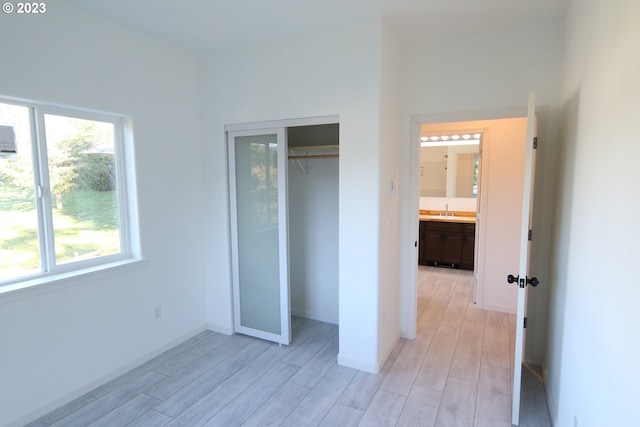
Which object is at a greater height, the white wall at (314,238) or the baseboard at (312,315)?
the white wall at (314,238)

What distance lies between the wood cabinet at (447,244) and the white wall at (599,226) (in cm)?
340

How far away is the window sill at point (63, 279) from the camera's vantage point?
7.29ft

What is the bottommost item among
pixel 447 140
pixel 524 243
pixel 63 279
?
pixel 63 279

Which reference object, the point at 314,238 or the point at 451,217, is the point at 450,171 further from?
the point at 314,238

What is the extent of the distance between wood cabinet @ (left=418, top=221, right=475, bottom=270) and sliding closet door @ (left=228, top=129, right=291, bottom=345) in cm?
351

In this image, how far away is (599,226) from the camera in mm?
1525

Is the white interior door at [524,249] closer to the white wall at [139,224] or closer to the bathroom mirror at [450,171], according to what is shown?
the white wall at [139,224]

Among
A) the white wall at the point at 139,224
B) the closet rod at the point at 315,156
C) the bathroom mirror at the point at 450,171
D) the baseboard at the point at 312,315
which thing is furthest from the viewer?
the bathroom mirror at the point at 450,171

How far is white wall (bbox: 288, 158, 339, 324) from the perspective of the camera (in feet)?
12.3

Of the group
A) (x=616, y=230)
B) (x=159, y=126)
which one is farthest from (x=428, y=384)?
(x=159, y=126)

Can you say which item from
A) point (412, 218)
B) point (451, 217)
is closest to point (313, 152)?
point (412, 218)

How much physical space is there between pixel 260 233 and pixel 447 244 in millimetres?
3753

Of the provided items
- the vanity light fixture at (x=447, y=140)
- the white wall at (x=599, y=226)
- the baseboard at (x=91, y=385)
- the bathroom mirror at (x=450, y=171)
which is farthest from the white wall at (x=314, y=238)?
the bathroom mirror at (x=450, y=171)

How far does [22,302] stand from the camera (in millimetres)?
2264
